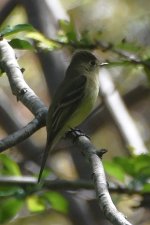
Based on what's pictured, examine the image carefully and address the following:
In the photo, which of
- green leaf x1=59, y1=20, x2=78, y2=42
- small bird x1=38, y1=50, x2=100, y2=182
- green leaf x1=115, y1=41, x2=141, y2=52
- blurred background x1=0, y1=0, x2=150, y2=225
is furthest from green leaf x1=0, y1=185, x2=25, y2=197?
green leaf x1=115, y1=41, x2=141, y2=52

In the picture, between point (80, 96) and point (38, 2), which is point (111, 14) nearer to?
point (38, 2)

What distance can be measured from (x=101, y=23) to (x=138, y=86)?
1.29 m

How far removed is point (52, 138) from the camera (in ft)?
14.3

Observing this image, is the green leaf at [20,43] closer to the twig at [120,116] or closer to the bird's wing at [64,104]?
the bird's wing at [64,104]

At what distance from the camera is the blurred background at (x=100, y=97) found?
443 cm

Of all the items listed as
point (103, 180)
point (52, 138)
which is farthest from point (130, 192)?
point (103, 180)

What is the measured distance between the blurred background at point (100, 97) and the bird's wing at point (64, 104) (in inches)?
11.1

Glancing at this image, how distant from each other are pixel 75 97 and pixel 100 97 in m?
1.06

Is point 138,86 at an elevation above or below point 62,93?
above

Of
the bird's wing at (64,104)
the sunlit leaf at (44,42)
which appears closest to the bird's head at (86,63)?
the bird's wing at (64,104)

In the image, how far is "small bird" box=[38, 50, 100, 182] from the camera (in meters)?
4.40

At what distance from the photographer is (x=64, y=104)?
15.6 feet

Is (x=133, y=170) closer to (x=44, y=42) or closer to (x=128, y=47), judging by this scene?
(x=128, y=47)

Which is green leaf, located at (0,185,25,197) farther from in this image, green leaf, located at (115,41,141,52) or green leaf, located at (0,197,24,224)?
green leaf, located at (115,41,141,52)
